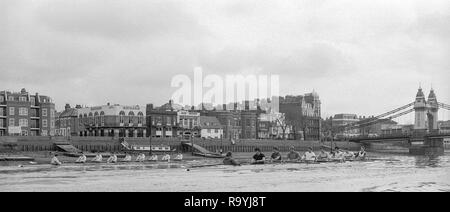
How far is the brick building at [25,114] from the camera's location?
370ft

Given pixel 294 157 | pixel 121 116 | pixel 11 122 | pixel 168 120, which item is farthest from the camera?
pixel 168 120

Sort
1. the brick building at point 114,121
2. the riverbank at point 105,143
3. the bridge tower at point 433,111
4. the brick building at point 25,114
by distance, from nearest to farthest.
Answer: the riverbank at point 105,143 → the brick building at point 25,114 → the brick building at point 114,121 → the bridge tower at point 433,111

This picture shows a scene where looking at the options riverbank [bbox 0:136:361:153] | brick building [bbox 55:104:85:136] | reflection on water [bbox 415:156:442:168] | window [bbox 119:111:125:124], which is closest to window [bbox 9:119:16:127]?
brick building [bbox 55:104:85:136]

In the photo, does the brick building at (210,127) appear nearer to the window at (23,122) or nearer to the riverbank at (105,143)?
the riverbank at (105,143)

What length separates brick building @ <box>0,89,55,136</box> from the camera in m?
113

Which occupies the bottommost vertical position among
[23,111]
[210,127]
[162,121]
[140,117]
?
[210,127]

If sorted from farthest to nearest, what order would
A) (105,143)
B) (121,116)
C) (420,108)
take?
(420,108), (121,116), (105,143)

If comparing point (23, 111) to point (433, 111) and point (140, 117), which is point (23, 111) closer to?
point (140, 117)

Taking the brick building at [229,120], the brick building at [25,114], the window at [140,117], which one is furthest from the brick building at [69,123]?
the brick building at [229,120]

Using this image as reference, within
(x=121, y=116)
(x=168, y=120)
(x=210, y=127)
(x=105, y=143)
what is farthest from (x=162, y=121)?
(x=105, y=143)

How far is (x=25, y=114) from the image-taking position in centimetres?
11550

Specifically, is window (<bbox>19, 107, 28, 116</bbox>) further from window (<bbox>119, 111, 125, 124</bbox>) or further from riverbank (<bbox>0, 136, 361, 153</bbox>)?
riverbank (<bbox>0, 136, 361, 153</bbox>)
